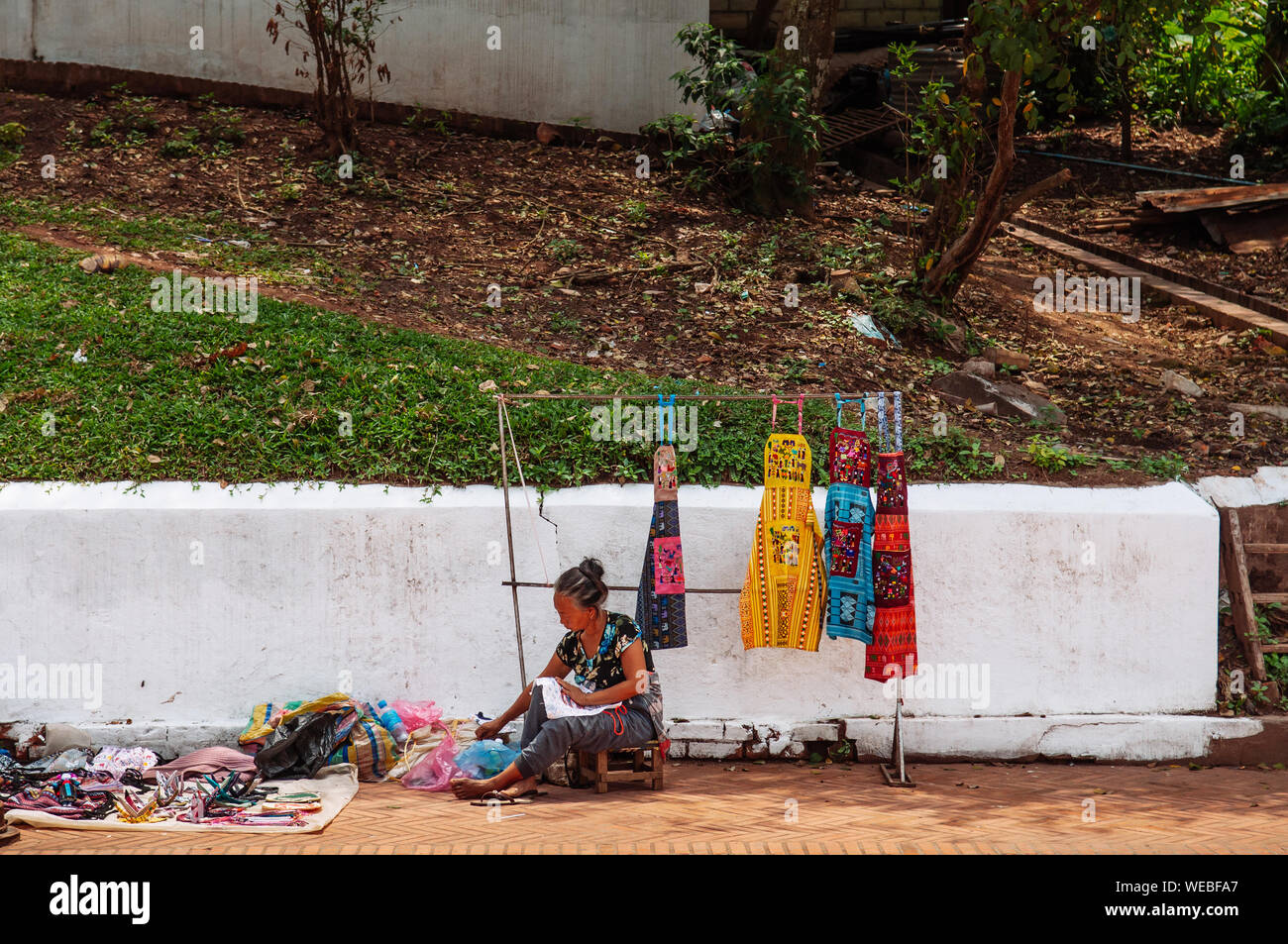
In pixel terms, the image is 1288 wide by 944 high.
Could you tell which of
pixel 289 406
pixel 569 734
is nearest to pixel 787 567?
pixel 569 734

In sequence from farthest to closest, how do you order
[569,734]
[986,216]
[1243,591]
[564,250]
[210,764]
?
[564,250] → [986,216] → [1243,591] → [210,764] → [569,734]

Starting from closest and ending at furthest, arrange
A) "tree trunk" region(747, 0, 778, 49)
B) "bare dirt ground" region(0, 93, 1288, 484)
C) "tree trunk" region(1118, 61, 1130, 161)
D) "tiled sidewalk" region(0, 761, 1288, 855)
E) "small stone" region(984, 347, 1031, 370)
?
"tiled sidewalk" region(0, 761, 1288, 855) → "bare dirt ground" region(0, 93, 1288, 484) → "small stone" region(984, 347, 1031, 370) → "tree trunk" region(1118, 61, 1130, 161) → "tree trunk" region(747, 0, 778, 49)

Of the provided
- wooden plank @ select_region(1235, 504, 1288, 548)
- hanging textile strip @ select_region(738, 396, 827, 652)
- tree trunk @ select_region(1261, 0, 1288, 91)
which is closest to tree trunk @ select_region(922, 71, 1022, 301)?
wooden plank @ select_region(1235, 504, 1288, 548)

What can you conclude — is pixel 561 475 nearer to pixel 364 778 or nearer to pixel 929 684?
pixel 364 778

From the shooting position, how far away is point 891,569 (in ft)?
18.8

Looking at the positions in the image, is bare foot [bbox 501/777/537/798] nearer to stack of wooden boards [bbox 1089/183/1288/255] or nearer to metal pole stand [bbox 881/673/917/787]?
metal pole stand [bbox 881/673/917/787]

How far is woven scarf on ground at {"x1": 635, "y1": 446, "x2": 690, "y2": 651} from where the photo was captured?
5855 mm

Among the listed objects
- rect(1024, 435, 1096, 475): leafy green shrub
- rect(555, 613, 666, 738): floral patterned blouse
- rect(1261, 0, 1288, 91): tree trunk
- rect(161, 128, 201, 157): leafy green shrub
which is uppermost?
rect(1261, 0, 1288, 91): tree trunk

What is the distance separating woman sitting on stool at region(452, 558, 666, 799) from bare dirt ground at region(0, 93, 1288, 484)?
2.68m

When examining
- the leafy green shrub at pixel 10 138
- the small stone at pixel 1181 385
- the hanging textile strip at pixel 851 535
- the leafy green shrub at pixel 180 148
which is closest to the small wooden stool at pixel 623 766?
the hanging textile strip at pixel 851 535

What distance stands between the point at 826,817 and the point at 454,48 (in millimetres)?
9205

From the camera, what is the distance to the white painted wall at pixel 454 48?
1161 cm

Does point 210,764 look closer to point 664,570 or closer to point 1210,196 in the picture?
point 664,570

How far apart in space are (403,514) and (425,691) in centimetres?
96
